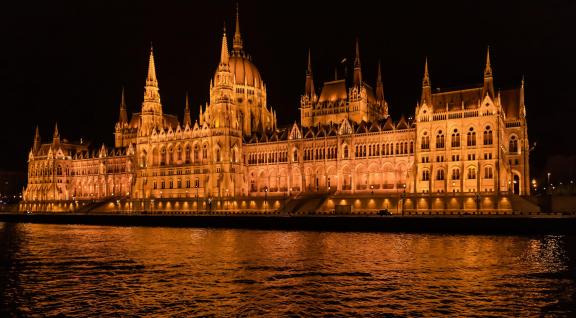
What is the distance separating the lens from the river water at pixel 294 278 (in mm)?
27062

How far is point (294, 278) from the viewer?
34969mm

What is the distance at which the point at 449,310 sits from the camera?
2608cm

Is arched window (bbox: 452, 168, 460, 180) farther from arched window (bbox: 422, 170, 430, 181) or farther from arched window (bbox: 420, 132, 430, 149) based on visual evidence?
arched window (bbox: 420, 132, 430, 149)

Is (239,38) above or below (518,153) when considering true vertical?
above

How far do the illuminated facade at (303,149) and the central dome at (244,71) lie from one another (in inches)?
10.9

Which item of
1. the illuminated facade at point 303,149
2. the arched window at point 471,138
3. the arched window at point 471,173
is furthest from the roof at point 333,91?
the arched window at point 471,173

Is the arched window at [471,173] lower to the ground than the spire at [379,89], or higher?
lower

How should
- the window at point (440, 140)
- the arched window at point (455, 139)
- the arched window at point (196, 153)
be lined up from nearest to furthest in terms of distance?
1. the arched window at point (455, 139)
2. the window at point (440, 140)
3. the arched window at point (196, 153)

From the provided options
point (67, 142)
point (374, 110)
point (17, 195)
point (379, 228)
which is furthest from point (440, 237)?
point (17, 195)

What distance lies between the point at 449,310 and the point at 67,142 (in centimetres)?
14150

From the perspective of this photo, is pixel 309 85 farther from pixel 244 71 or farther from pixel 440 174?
pixel 440 174

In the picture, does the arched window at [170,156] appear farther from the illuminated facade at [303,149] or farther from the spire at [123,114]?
the spire at [123,114]

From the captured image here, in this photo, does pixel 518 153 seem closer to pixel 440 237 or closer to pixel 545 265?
pixel 440 237

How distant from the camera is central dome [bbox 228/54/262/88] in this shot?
12412 centimetres
